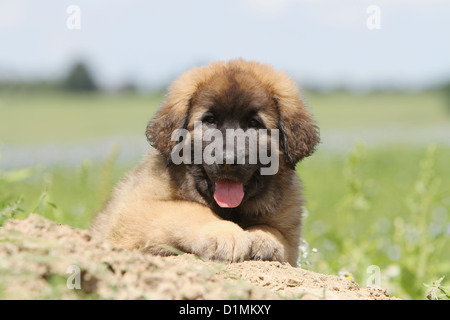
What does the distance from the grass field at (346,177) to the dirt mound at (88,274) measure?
1090 millimetres

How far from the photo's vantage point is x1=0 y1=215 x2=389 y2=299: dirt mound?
2133 mm

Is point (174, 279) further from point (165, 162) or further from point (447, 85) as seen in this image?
point (447, 85)

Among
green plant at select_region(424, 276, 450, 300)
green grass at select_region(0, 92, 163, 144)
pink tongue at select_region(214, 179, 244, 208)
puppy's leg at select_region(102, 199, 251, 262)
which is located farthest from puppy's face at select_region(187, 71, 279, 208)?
green grass at select_region(0, 92, 163, 144)

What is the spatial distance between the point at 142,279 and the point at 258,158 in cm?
144

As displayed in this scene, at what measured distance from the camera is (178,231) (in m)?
3.30

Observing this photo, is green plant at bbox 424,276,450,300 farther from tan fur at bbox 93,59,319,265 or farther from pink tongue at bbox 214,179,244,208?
pink tongue at bbox 214,179,244,208

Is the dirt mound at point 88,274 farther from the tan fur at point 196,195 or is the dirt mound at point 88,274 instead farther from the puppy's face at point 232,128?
the puppy's face at point 232,128

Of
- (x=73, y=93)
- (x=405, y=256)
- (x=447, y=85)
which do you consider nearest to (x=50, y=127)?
(x=73, y=93)

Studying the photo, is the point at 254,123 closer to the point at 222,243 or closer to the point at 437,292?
the point at 222,243

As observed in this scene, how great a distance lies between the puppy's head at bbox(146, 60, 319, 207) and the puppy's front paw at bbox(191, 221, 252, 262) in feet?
1.00

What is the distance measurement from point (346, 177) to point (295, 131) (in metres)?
1.54

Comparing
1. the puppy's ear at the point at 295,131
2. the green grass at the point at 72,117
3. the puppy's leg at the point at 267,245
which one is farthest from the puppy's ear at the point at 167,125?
the green grass at the point at 72,117

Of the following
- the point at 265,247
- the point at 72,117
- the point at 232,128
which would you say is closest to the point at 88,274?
the point at 265,247

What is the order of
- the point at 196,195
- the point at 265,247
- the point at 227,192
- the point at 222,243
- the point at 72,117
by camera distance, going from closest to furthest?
the point at 222,243 → the point at 265,247 → the point at 227,192 → the point at 196,195 → the point at 72,117
